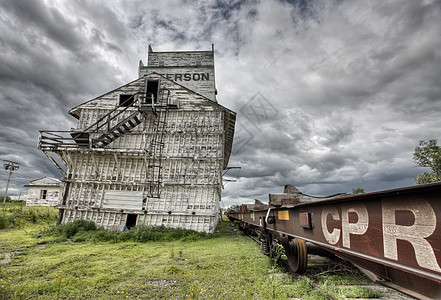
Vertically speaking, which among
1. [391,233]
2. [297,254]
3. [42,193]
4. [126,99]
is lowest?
[42,193]

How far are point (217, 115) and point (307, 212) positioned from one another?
467 inches

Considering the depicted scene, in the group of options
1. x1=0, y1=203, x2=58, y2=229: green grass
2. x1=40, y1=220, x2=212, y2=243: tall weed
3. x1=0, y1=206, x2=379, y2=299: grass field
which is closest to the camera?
x1=0, y1=206, x2=379, y2=299: grass field

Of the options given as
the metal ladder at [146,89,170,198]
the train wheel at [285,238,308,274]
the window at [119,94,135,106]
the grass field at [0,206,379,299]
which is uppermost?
the window at [119,94,135,106]

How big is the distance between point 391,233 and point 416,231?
259 millimetres

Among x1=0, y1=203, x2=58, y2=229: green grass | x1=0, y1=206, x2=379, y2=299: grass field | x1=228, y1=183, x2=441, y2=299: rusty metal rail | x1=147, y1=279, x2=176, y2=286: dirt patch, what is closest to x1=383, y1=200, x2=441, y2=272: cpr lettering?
x1=228, y1=183, x2=441, y2=299: rusty metal rail

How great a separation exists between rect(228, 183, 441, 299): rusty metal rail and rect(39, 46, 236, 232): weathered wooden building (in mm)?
10686

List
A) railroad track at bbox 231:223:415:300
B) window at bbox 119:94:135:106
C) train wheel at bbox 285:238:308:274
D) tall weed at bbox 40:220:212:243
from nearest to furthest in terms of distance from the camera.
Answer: railroad track at bbox 231:223:415:300 < train wheel at bbox 285:238:308:274 < tall weed at bbox 40:220:212:243 < window at bbox 119:94:135:106

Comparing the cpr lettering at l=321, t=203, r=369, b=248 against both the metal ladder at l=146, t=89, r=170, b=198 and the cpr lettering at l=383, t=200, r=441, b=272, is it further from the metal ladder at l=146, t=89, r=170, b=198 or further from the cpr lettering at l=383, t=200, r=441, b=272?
the metal ladder at l=146, t=89, r=170, b=198

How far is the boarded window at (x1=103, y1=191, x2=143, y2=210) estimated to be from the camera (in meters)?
13.6

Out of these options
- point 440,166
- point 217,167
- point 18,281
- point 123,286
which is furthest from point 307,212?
point 440,166

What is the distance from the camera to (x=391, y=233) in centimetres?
211

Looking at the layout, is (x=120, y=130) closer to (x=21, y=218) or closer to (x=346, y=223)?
(x=21, y=218)

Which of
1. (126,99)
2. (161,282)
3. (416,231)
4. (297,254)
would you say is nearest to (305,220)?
(297,254)

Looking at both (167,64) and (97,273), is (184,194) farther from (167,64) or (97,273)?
(167,64)
